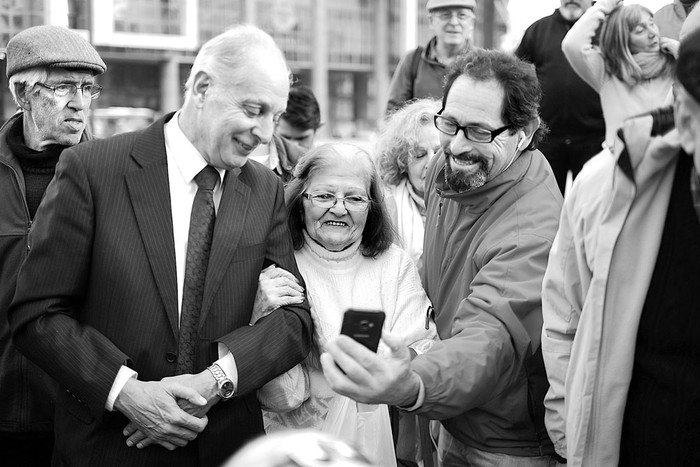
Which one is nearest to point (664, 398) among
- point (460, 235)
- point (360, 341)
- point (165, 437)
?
point (360, 341)

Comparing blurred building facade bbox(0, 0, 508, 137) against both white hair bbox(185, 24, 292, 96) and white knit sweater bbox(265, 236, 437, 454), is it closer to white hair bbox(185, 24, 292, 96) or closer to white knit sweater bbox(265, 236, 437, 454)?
white knit sweater bbox(265, 236, 437, 454)

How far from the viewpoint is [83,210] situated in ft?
9.00

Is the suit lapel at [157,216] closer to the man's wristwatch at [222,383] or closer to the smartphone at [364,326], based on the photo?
the man's wristwatch at [222,383]

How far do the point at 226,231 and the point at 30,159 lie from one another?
1134mm

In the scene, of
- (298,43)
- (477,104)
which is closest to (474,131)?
(477,104)


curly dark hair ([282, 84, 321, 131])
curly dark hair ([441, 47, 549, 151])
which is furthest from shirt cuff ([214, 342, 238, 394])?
curly dark hair ([282, 84, 321, 131])

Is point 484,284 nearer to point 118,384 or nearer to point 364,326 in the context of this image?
point 364,326

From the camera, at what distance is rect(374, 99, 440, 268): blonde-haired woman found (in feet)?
15.1

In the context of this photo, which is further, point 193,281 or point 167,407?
point 193,281

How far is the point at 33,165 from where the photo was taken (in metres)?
3.52

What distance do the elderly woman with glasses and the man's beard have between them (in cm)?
40

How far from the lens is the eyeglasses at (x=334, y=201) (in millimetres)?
3389

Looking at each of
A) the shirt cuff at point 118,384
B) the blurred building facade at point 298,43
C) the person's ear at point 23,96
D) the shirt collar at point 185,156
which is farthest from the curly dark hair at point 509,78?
the blurred building facade at point 298,43

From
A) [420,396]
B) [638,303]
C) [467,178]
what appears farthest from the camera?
[467,178]
